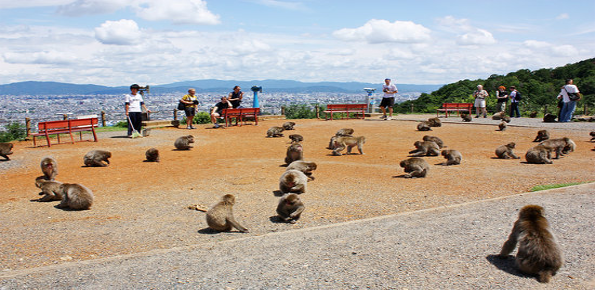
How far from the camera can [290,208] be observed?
674cm

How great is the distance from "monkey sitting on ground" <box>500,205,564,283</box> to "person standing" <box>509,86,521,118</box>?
23.3 m

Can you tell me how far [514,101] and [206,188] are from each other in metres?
22.6

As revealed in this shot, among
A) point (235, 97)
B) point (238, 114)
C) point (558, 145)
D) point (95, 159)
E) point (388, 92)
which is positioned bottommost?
point (95, 159)

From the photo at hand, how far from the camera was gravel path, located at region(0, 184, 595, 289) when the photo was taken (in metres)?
4.38

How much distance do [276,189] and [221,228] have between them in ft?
9.12

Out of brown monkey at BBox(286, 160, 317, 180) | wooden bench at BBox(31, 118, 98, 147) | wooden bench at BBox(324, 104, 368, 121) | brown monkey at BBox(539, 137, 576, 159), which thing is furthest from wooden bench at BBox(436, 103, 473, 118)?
wooden bench at BBox(31, 118, 98, 147)

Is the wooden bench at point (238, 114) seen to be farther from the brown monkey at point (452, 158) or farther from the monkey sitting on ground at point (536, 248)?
the monkey sitting on ground at point (536, 248)

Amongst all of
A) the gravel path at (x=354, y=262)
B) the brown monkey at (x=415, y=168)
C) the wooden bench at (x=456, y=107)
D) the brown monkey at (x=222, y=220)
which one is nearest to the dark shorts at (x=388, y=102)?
the wooden bench at (x=456, y=107)

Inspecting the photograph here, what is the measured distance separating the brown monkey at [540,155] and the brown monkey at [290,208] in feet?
24.7

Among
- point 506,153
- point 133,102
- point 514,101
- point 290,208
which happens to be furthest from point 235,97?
point 290,208

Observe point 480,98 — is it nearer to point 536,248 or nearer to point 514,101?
point 514,101

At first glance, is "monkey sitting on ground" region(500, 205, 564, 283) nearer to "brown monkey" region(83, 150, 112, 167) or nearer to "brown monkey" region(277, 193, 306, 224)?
"brown monkey" region(277, 193, 306, 224)

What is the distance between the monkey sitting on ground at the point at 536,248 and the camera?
171 inches

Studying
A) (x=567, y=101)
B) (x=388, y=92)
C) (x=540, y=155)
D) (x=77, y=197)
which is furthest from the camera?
(x=388, y=92)
